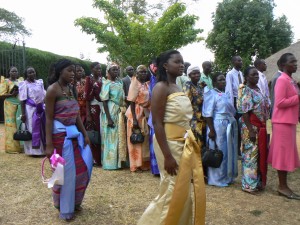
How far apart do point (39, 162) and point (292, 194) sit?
4.77 meters

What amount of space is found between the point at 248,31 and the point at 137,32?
20.0 feet

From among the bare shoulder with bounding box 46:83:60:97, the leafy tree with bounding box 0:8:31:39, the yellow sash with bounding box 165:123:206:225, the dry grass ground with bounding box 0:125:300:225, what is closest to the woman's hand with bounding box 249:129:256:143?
the dry grass ground with bounding box 0:125:300:225

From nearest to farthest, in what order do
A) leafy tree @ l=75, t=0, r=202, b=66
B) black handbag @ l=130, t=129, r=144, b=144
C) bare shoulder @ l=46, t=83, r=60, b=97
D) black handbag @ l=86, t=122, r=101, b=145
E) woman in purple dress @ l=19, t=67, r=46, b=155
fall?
bare shoulder @ l=46, t=83, r=60, b=97 → black handbag @ l=130, t=129, r=144, b=144 → black handbag @ l=86, t=122, r=101, b=145 → woman in purple dress @ l=19, t=67, r=46, b=155 → leafy tree @ l=75, t=0, r=202, b=66

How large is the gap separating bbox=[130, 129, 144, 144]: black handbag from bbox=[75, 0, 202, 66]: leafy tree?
12.7m

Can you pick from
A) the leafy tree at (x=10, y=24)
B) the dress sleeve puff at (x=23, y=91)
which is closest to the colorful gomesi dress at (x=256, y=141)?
the dress sleeve puff at (x=23, y=91)

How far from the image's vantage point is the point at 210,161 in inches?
191

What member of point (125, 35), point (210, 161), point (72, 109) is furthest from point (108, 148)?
point (125, 35)

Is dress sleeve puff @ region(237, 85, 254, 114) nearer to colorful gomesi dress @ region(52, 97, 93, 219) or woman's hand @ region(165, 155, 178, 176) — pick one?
woman's hand @ region(165, 155, 178, 176)

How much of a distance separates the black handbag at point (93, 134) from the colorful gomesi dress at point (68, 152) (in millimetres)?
2319

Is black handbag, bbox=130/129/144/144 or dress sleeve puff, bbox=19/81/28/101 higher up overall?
dress sleeve puff, bbox=19/81/28/101

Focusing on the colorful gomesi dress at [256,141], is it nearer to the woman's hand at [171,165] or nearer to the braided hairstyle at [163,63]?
the braided hairstyle at [163,63]

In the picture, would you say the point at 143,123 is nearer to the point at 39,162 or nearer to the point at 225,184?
the point at 225,184

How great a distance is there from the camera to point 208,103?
495cm

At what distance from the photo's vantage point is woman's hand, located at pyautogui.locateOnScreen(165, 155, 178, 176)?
9.03 feet
